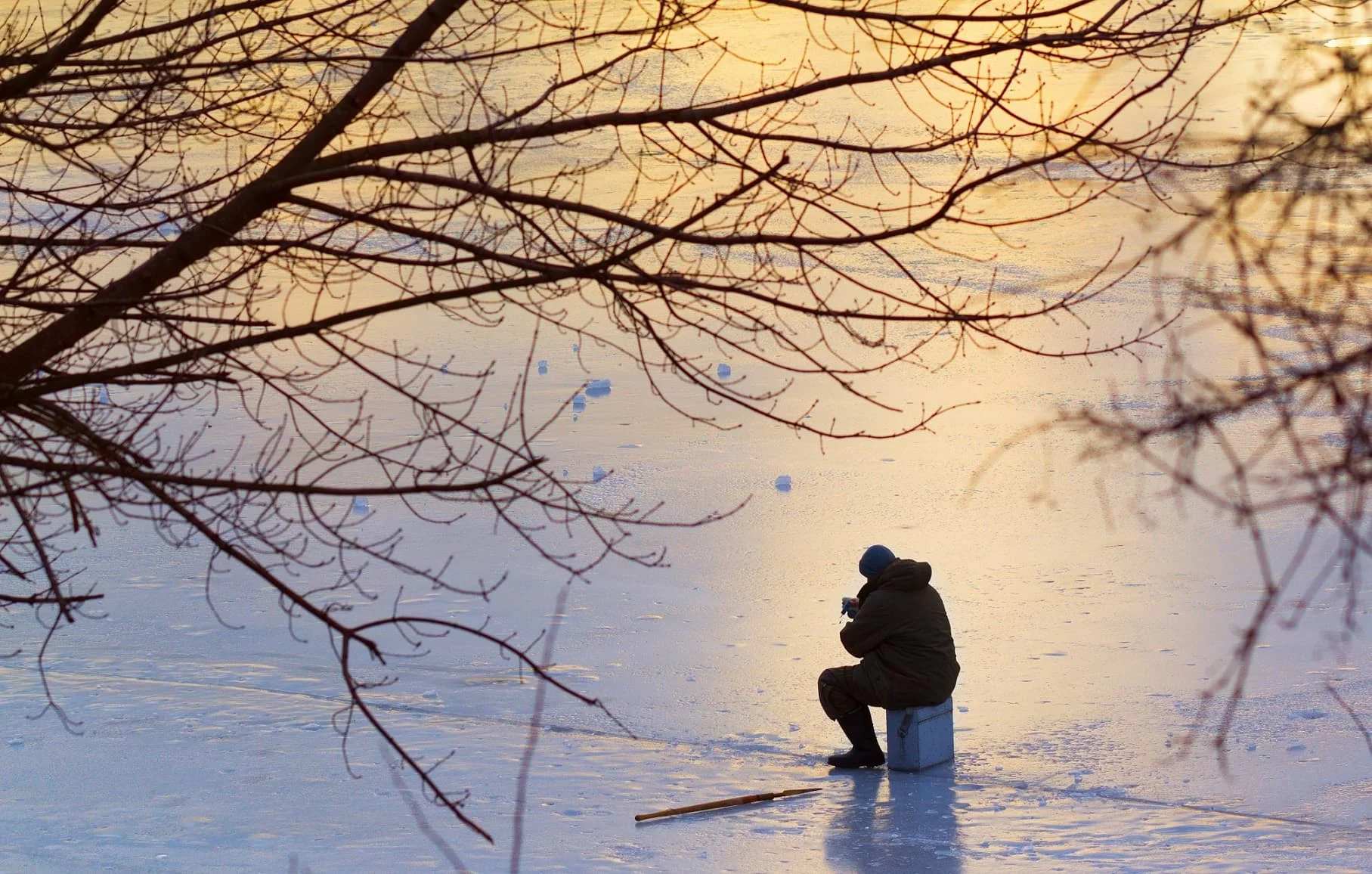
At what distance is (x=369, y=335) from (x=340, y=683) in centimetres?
864

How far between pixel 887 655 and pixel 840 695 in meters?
0.27

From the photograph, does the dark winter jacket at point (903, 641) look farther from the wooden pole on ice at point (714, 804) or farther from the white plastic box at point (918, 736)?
the wooden pole on ice at point (714, 804)

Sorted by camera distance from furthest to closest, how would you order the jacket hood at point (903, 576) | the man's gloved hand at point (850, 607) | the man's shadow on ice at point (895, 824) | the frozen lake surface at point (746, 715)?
the man's gloved hand at point (850, 607)
the jacket hood at point (903, 576)
the frozen lake surface at point (746, 715)
the man's shadow on ice at point (895, 824)

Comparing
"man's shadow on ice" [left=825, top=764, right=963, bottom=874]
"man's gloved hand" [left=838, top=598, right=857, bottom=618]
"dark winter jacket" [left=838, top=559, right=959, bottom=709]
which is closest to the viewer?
"man's shadow on ice" [left=825, top=764, right=963, bottom=874]

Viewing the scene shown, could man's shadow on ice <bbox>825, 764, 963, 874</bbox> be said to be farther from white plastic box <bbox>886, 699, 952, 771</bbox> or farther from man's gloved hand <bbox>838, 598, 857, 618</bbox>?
man's gloved hand <bbox>838, 598, 857, 618</bbox>

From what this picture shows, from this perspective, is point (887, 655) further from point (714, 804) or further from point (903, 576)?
point (714, 804)

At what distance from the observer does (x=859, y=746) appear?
6.86m

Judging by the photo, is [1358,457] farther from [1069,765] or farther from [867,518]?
[867,518]

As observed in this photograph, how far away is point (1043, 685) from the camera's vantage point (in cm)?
774

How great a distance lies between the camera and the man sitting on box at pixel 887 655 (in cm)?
669

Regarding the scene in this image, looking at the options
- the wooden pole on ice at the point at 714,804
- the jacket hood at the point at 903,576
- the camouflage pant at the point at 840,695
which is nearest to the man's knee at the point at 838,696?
the camouflage pant at the point at 840,695

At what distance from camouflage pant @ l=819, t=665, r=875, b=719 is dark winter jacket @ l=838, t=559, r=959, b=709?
0.05 meters

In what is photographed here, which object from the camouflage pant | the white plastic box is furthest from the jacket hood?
the white plastic box

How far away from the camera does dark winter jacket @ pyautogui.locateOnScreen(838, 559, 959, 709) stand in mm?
6684
